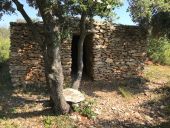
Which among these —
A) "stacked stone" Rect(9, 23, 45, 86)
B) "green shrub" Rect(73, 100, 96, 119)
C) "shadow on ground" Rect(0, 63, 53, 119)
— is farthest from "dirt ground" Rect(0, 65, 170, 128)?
"stacked stone" Rect(9, 23, 45, 86)

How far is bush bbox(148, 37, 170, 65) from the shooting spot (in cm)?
1900

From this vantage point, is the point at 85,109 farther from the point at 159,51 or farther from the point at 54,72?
the point at 159,51

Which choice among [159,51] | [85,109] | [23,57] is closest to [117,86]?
[85,109]

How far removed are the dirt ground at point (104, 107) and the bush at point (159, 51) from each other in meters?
4.12

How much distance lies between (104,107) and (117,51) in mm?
3563

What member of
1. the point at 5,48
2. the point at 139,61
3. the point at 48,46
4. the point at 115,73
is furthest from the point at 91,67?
the point at 5,48

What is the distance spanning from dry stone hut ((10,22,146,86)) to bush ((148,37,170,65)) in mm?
3888

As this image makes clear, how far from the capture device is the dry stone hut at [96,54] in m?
13.0

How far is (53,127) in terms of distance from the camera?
10070 millimetres

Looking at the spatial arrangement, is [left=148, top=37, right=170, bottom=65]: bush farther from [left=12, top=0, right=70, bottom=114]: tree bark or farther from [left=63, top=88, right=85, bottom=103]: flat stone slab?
[left=12, top=0, right=70, bottom=114]: tree bark

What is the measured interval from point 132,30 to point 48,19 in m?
5.68

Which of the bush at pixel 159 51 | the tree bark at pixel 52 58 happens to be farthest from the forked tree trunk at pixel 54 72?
the bush at pixel 159 51

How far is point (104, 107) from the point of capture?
38.6 feet

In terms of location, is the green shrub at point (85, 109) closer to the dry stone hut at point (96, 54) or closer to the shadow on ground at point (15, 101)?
the shadow on ground at point (15, 101)
